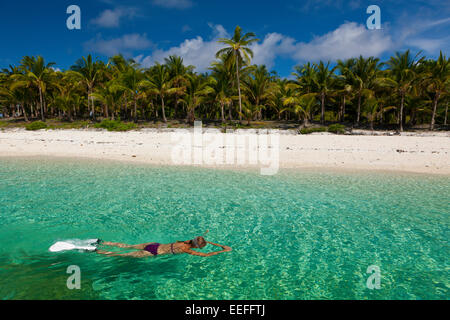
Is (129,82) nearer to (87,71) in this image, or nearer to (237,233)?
(87,71)

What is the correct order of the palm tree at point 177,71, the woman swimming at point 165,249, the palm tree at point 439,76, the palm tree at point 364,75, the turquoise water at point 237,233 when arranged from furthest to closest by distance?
the palm tree at point 177,71 < the palm tree at point 364,75 < the palm tree at point 439,76 < the woman swimming at point 165,249 < the turquoise water at point 237,233

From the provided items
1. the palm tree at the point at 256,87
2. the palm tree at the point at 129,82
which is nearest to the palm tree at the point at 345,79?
the palm tree at the point at 256,87

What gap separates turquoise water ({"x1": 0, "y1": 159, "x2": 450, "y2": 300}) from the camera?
3.81m

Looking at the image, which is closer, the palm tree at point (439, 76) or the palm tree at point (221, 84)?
the palm tree at point (439, 76)

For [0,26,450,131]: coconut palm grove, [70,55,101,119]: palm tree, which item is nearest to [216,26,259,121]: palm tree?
[0,26,450,131]: coconut palm grove

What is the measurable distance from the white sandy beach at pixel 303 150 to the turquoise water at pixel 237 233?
2.98m

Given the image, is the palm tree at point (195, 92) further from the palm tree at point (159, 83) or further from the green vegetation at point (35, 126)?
the green vegetation at point (35, 126)

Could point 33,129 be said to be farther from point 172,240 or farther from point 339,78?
point 339,78

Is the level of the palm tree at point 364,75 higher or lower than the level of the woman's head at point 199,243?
higher

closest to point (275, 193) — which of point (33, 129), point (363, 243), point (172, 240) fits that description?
point (363, 243)

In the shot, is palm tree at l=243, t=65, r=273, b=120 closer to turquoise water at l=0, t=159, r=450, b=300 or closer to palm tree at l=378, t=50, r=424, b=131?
palm tree at l=378, t=50, r=424, b=131

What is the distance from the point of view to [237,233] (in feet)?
18.6

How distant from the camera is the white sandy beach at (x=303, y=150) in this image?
1355cm

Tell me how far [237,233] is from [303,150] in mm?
12745
